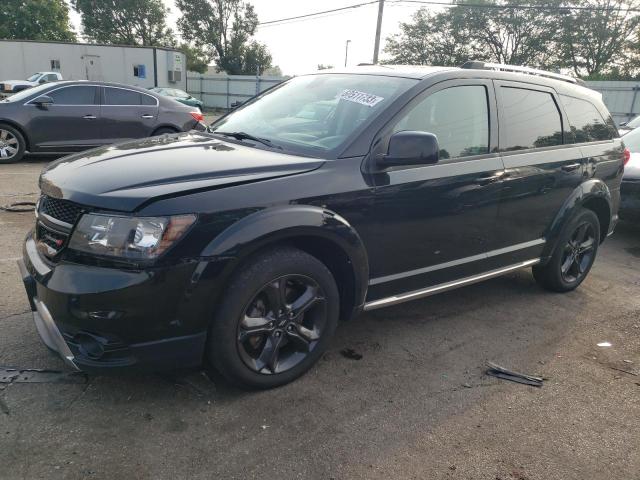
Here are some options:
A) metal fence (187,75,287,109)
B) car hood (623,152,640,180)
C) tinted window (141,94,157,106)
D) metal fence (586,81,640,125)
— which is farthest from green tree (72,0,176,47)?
car hood (623,152,640,180)

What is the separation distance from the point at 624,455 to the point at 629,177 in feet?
16.6

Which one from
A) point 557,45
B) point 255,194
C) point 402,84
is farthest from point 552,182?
point 557,45

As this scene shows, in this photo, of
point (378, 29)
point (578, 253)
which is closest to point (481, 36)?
point (378, 29)

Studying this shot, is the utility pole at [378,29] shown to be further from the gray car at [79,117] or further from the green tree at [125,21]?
the green tree at [125,21]

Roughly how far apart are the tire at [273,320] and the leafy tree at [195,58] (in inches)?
2094

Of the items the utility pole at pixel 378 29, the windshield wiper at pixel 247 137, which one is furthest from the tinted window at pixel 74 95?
the utility pole at pixel 378 29

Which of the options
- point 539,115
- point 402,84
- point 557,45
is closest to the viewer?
point 402,84

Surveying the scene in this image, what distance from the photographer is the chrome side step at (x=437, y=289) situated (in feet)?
10.6

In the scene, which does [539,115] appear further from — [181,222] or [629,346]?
[181,222]

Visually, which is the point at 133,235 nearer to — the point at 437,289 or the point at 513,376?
the point at 437,289

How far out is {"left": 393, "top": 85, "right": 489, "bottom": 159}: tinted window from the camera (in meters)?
3.26

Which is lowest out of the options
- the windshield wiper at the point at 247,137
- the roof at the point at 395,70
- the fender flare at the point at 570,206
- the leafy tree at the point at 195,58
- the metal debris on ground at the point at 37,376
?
the metal debris on ground at the point at 37,376

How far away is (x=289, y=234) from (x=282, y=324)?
509 mm

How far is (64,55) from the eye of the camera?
1167 inches
